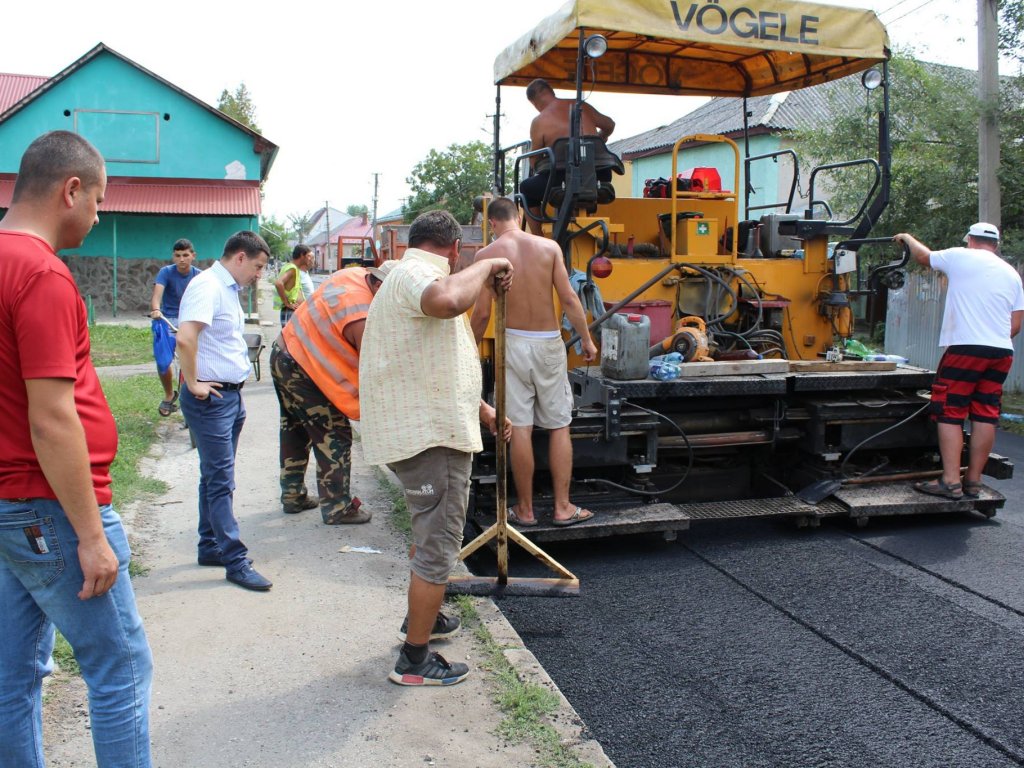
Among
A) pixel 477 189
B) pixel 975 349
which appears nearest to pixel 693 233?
pixel 975 349

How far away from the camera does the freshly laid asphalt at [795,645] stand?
129 inches

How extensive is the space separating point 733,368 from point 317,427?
8.45 feet

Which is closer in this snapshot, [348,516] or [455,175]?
[348,516]

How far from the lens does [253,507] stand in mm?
6059

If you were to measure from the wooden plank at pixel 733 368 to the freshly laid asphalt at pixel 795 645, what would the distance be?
3.32ft

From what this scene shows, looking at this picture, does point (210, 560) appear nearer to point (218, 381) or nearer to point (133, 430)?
point (218, 381)

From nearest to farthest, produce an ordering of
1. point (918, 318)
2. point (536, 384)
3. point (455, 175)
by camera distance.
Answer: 1. point (536, 384)
2. point (918, 318)
3. point (455, 175)

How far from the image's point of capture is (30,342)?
215 centimetres

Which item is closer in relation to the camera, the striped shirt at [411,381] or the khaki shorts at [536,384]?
the striped shirt at [411,381]

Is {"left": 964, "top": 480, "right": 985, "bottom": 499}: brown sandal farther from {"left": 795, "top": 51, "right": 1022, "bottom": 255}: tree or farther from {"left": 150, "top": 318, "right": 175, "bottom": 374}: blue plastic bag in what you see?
{"left": 795, "top": 51, "right": 1022, "bottom": 255}: tree

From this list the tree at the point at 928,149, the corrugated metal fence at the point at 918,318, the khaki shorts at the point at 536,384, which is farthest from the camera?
the corrugated metal fence at the point at 918,318

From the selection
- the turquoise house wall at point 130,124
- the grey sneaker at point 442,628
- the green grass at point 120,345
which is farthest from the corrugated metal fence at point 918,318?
the turquoise house wall at point 130,124

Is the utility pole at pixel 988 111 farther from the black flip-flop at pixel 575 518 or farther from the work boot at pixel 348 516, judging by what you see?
the work boot at pixel 348 516

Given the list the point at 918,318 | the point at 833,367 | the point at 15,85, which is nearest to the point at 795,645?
the point at 833,367
